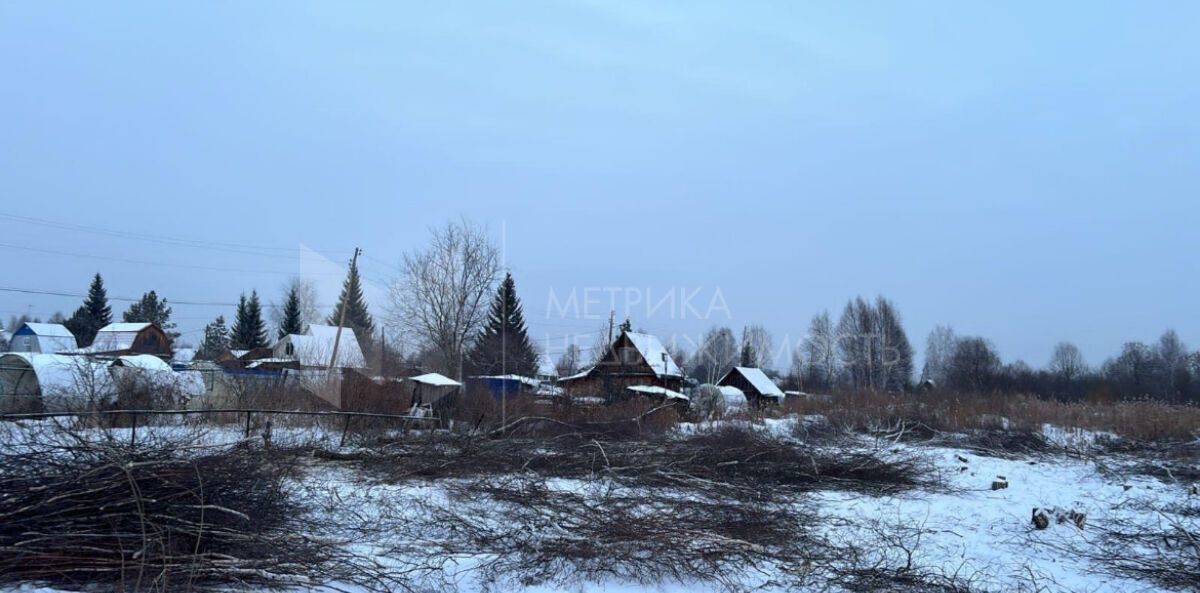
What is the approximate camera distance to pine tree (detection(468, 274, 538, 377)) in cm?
3512

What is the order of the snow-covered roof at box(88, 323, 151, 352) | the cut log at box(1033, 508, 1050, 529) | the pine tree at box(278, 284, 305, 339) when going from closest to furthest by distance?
the cut log at box(1033, 508, 1050, 529) < the snow-covered roof at box(88, 323, 151, 352) < the pine tree at box(278, 284, 305, 339)

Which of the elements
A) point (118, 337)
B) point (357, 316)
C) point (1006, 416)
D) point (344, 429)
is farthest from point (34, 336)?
point (1006, 416)

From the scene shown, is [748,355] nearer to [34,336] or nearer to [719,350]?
[719,350]

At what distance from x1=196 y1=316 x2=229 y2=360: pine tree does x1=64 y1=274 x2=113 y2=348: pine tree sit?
8.89 meters

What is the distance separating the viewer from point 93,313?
2393 inches

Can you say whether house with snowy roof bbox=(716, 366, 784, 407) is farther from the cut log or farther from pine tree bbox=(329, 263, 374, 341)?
the cut log

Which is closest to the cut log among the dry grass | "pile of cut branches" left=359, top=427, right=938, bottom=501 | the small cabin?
"pile of cut branches" left=359, top=427, right=938, bottom=501

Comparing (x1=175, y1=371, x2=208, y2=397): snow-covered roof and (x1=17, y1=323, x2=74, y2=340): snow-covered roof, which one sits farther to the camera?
(x1=17, y1=323, x2=74, y2=340): snow-covered roof

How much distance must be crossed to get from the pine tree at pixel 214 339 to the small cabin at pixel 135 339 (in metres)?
2.02

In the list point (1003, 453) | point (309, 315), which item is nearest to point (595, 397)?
point (1003, 453)

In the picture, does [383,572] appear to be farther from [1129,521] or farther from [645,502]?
[1129,521]

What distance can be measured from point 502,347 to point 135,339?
25.1m

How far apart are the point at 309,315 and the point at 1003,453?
3675 cm

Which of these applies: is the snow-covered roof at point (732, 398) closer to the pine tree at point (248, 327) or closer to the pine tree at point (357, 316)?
the pine tree at point (357, 316)
